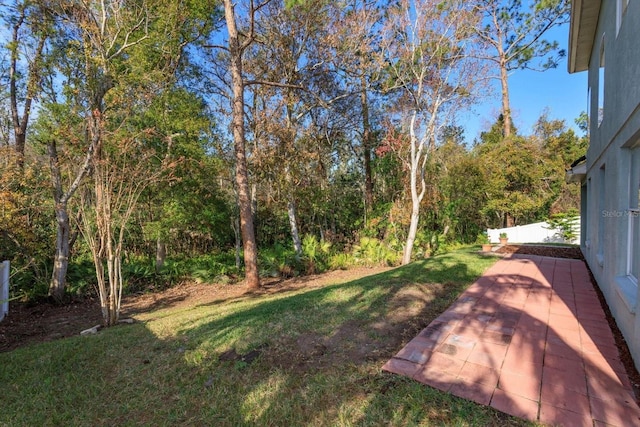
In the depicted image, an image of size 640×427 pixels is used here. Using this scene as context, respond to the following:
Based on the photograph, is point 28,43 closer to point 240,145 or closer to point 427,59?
point 240,145

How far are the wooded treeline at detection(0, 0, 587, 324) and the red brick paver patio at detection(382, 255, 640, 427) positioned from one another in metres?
4.01

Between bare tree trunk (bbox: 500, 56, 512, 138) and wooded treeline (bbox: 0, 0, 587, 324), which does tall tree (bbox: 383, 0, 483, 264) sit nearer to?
wooded treeline (bbox: 0, 0, 587, 324)

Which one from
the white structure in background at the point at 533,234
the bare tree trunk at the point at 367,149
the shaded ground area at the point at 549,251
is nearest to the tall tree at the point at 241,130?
the bare tree trunk at the point at 367,149

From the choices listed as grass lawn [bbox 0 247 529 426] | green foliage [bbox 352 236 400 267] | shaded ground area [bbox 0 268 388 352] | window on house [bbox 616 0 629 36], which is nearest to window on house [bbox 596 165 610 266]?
window on house [bbox 616 0 629 36]

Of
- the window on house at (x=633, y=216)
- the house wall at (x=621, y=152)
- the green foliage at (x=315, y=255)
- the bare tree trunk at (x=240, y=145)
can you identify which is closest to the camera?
the house wall at (x=621, y=152)

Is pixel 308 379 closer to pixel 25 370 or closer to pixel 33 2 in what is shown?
pixel 25 370

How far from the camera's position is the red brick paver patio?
6.65ft

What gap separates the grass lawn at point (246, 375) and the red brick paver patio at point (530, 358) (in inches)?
7.2

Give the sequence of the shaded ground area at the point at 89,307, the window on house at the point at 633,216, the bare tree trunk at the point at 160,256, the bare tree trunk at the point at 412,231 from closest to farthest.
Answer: the window on house at the point at 633,216, the shaded ground area at the point at 89,307, the bare tree trunk at the point at 160,256, the bare tree trunk at the point at 412,231

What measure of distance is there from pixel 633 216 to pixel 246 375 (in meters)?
4.17

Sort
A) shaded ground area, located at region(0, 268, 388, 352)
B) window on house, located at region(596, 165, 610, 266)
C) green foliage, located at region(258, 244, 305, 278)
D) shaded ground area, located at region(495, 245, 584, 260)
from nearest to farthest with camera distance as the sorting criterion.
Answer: window on house, located at region(596, 165, 610, 266), shaded ground area, located at region(0, 268, 388, 352), shaded ground area, located at region(495, 245, 584, 260), green foliage, located at region(258, 244, 305, 278)

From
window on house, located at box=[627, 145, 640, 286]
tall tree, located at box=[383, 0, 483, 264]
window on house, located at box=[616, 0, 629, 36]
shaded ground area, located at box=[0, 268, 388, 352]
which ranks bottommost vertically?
shaded ground area, located at box=[0, 268, 388, 352]

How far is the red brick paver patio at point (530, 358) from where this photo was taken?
203cm

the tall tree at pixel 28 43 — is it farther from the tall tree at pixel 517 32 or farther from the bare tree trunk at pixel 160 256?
the tall tree at pixel 517 32
